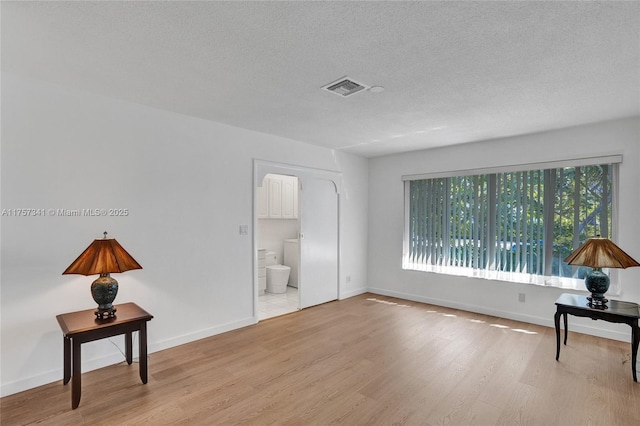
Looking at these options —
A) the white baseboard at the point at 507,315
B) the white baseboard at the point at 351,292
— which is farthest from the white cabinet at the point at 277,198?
the white baseboard at the point at 507,315

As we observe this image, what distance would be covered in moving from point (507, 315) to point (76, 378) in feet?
15.3

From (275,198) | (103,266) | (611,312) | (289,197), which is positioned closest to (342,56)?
(103,266)

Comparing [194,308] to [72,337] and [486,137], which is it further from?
[486,137]

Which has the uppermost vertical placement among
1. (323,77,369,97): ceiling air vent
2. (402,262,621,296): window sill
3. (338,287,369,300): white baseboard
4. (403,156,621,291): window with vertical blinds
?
(323,77,369,97): ceiling air vent

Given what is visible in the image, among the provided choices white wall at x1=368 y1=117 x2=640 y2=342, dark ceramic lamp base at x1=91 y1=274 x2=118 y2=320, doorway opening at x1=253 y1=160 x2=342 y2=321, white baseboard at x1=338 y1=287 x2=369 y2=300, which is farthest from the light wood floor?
white baseboard at x1=338 y1=287 x2=369 y2=300

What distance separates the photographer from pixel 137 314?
2.66 metres

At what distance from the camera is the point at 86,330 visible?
7.59 ft

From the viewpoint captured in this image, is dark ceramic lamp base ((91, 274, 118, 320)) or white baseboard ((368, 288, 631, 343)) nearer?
dark ceramic lamp base ((91, 274, 118, 320))

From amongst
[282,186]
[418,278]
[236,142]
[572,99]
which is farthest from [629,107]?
[282,186]

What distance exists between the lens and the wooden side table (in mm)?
2275

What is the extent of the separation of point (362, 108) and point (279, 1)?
1.73 meters

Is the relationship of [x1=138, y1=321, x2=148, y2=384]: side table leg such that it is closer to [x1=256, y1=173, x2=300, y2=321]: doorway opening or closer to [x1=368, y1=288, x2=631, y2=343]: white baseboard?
[x1=256, y1=173, x2=300, y2=321]: doorway opening

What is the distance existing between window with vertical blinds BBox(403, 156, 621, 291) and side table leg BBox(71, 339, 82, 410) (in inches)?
173

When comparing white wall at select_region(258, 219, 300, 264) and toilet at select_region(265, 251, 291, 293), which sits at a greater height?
white wall at select_region(258, 219, 300, 264)
